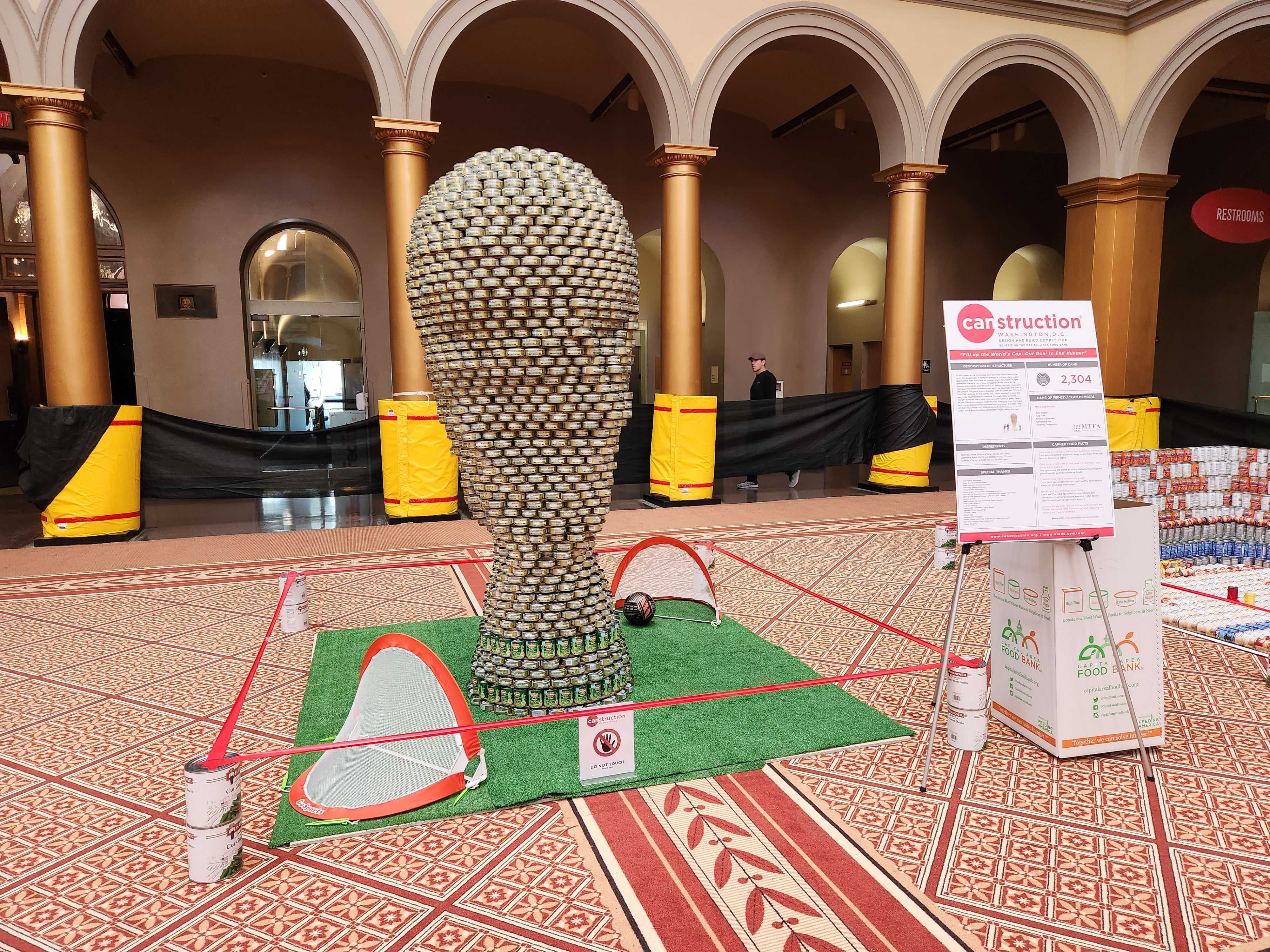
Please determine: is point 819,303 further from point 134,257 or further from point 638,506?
point 134,257

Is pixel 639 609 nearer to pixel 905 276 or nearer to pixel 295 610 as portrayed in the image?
pixel 295 610

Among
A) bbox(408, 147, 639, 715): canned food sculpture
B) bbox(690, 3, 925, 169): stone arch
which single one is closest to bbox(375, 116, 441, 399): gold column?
bbox(690, 3, 925, 169): stone arch

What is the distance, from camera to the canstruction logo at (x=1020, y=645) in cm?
266

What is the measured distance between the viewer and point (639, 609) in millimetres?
3943

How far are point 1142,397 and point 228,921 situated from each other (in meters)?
9.43

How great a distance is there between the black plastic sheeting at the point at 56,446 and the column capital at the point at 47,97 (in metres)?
2.20

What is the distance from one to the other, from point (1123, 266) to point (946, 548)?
5668 millimetres

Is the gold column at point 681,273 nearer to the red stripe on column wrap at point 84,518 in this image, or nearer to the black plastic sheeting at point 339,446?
the black plastic sheeting at point 339,446

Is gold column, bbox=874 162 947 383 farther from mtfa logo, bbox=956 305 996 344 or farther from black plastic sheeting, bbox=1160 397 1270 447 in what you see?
mtfa logo, bbox=956 305 996 344

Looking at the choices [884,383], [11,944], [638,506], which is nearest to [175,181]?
[638,506]

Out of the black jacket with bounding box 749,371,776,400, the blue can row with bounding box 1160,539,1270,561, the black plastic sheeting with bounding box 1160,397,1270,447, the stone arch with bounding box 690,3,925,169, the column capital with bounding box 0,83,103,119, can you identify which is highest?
the stone arch with bounding box 690,3,925,169

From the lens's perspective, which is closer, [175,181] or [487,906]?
[487,906]

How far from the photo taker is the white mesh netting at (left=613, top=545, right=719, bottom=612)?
419 cm

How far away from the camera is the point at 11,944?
178 cm
